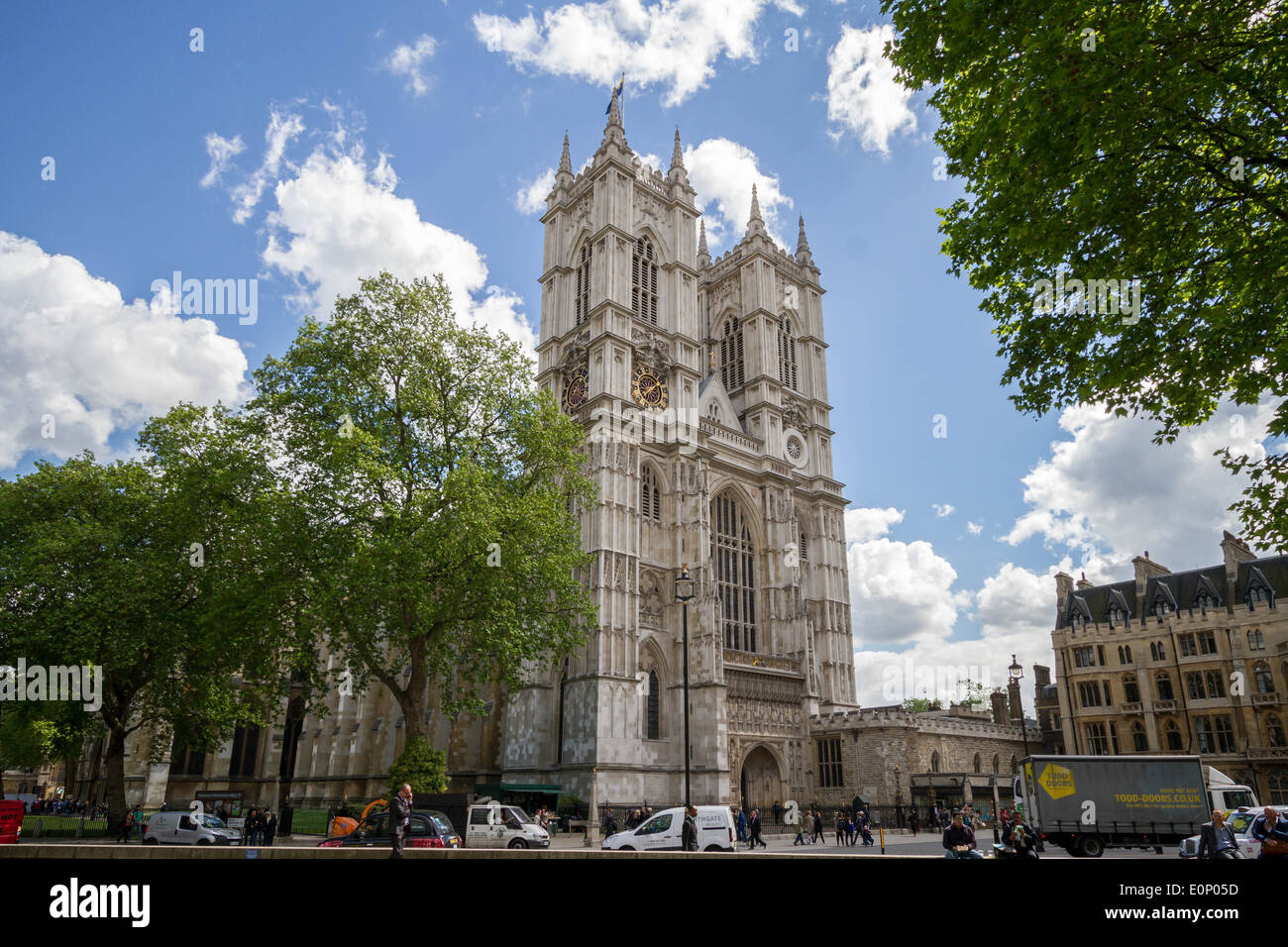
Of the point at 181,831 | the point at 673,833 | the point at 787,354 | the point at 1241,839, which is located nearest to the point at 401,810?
the point at 673,833

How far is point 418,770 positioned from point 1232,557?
41.5m

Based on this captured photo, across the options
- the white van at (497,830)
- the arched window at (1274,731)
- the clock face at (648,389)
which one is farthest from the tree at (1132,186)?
the arched window at (1274,731)

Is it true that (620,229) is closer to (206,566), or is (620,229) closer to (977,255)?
(206,566)

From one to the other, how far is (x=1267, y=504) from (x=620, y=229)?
1476 inches

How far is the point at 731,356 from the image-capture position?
2094 inches

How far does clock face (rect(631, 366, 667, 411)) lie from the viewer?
1667 inches

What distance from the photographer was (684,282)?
47.8m

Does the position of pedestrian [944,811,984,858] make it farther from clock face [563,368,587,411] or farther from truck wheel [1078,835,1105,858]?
clock face [563,368,587,411]

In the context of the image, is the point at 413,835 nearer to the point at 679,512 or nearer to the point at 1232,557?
the point at 679,512

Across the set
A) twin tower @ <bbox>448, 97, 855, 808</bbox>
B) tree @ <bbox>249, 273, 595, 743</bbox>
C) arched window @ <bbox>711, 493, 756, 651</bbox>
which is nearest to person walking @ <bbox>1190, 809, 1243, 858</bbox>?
tree @ <bbox>249, 273, 595, 743</bbox>
